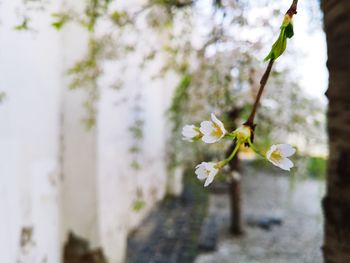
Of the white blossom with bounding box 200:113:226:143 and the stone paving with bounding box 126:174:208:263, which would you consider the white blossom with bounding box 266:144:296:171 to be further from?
the stone paving with bounding box 126:174:208:263

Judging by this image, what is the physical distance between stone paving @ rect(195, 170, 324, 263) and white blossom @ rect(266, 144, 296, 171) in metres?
3.03

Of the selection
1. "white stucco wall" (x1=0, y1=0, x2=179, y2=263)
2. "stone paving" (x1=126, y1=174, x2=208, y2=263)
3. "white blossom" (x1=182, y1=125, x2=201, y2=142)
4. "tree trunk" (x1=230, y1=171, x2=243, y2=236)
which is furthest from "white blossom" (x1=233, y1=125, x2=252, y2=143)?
"tree trunk" (x1=230, y1=171, x2=243, y2=236)

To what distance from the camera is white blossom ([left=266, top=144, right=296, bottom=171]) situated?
2.46ft

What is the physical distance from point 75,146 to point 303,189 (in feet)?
17.2

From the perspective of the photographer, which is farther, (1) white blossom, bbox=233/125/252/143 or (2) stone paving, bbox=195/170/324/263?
(2) stone paving, bbox=195/170/324/263

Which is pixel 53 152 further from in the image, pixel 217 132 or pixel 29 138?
pixel 217 132

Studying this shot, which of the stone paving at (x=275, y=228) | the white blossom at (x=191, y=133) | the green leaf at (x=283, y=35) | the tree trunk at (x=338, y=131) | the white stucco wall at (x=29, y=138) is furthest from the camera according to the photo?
the stone paving at (x=275, y=228)

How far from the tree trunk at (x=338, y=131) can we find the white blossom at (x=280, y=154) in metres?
0.34

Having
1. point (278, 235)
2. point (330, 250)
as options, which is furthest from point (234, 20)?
point (278, 235)

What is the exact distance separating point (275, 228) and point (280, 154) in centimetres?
427

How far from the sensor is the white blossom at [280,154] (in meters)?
0.75

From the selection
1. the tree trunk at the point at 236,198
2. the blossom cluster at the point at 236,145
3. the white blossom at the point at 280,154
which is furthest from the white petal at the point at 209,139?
the tree trunk at the point at 236,198

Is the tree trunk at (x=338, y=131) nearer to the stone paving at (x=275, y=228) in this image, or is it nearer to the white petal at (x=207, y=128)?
the white petal at (x=207, y=128)

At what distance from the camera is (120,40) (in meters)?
2.75
